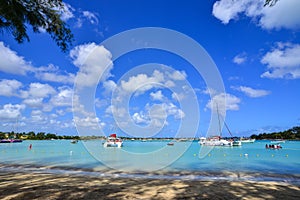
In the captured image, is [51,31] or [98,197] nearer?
[98,197]

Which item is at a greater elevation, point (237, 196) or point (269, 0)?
point (269, 0)

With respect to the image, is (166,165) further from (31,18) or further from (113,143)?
(113,143)

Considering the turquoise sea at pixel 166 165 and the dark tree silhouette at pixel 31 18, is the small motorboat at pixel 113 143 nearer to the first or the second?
the turquoise sea at pixel 166 165

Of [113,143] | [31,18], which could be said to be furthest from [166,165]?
[113,143]

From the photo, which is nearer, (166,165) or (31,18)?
(31,18)

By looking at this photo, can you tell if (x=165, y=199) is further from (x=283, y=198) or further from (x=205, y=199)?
(x=283, y=198)

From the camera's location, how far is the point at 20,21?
5.95m

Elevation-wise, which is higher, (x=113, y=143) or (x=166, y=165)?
(x=113, y=143)

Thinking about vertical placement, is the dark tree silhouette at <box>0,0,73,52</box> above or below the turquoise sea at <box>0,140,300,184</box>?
above

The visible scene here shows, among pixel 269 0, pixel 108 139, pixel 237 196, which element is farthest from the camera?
pixel 108 139

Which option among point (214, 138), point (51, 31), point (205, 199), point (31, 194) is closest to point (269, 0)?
point (205, 199)

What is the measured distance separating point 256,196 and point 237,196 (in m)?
0.61

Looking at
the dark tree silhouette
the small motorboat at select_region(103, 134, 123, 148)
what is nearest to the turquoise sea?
the dark tree silhouette

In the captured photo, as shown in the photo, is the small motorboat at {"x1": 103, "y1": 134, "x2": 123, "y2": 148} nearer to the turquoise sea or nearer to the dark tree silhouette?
the turquoise sea
